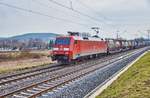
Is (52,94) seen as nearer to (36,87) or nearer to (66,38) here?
(36,87)

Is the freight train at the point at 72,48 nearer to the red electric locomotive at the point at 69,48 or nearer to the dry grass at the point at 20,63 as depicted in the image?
the red electric locomotive at the point at 69,48

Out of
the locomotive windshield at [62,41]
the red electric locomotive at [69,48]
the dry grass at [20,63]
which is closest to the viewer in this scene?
the dry grass at [20,63]

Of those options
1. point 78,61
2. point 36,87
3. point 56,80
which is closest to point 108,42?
point 78,61

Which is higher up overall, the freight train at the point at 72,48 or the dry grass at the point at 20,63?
the freight train at the point at 72,48

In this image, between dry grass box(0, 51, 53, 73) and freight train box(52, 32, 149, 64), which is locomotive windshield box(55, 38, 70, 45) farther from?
dry grass box(0, 51, 53, 73)

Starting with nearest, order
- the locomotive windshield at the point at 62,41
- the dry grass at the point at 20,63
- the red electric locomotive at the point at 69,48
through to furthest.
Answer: the dry grass at the point at 20,63 → the red electric locomotive at the point at 69,48 → the locomotive windshield at the point at 62,41

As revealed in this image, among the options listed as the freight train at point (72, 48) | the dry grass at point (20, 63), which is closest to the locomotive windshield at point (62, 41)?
the freight train at point (72, 48)

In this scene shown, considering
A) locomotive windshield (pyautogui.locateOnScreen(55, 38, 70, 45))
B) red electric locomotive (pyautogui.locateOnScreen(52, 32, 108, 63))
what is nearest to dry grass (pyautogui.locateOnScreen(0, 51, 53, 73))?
red electric locomotive (pyautogui.locateOnScreen(52, 32, 108, 63))

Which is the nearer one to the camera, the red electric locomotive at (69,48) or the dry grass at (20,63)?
the dry grass at (20,63)

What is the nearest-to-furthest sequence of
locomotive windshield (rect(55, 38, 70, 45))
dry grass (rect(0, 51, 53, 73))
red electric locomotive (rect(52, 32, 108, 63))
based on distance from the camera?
dry grass (rect(0, 51, 53, 73))
red electric locomotive (rect(52, 32, 108, 63))
locomotive windshield (rect(55, 38, 70, 45))

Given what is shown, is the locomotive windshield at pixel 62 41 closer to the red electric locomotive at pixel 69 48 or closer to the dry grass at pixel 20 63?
the red electric locomotive at pixel 69 48

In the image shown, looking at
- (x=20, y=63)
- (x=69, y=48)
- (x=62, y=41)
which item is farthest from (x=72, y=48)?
(x=20, y=63)

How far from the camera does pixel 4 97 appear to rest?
635 inches

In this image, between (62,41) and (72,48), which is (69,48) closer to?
(72,48)
